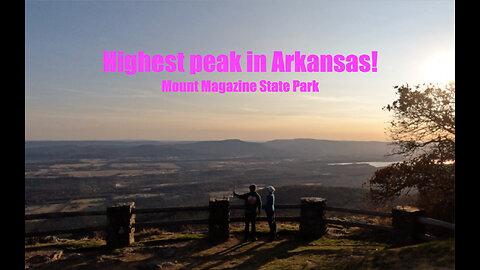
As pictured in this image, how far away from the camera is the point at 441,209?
11.7 metres

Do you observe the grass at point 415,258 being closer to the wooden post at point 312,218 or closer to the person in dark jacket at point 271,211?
the person in dark jacket at point 271,211

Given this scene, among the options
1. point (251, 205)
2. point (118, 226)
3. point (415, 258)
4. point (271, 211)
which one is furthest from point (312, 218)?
point (118, 226)

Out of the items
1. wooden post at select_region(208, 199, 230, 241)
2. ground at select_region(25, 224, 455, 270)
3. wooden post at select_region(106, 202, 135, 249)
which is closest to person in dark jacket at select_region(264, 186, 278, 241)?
ground at select_region(25, 224, 455, 270)

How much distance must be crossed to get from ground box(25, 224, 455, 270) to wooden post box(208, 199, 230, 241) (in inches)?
12.5

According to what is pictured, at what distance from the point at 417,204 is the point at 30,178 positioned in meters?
153

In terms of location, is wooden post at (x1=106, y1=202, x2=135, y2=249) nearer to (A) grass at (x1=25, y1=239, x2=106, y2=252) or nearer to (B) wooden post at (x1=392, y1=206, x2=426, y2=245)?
(A) grass at (x1=25, y1=239, x2=106, y2=252)

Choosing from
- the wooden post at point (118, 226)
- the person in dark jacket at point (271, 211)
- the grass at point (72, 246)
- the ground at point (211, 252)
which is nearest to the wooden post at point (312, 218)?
the ground at point (211, 252)

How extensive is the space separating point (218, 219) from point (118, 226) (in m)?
3.39

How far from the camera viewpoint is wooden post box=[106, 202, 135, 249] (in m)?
9.87

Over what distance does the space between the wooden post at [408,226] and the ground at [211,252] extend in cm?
58

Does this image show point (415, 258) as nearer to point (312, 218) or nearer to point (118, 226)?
point (312, 218)

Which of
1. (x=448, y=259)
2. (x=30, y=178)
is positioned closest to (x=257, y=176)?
(x=30, y=178)

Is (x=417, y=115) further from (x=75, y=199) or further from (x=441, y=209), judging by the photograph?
(x=75, y=199)
